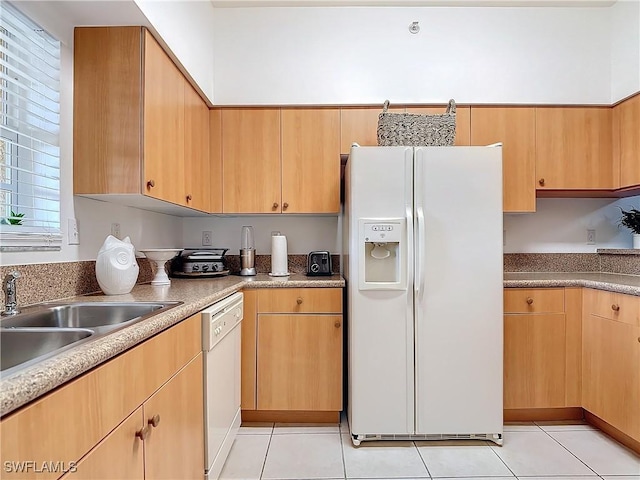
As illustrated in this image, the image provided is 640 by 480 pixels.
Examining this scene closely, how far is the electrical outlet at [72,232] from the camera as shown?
1725 millimetres

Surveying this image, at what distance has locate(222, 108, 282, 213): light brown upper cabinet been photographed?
2.73 m

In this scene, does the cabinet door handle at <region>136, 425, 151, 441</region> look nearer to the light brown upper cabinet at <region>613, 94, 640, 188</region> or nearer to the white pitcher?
the white pitcher

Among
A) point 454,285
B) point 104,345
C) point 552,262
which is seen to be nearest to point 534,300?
point 454,285

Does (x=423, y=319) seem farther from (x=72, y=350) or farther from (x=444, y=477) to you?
(x=72, y=350)

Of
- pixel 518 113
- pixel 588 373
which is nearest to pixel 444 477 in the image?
pixel 588 373

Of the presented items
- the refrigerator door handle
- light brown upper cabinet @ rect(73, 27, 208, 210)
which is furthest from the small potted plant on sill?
light brown upper cabinet @ rect(73, 27, 208, 210)

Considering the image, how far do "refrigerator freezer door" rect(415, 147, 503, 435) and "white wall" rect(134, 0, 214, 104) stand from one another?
1364mm

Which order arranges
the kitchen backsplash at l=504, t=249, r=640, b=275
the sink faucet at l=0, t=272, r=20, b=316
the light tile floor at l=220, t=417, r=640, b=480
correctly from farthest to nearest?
the kitchen backsplash at l=504, t=249, r=640, b=275 → the light tile floor at l=220, t=417, r=640, b=480 → the sink faucet at l=0, t=272, r=20, b=316

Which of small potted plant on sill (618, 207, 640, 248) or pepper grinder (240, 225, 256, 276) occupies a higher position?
small potted plant on sill (618, 207, 640, 248)

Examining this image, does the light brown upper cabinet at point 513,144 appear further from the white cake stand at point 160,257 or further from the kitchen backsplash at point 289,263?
the white cake stand at point 160,257

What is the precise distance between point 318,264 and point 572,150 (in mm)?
1835

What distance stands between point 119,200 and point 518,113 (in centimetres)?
247

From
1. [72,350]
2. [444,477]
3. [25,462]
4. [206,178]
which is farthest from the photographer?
[206,178]

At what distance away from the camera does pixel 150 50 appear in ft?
5.89
